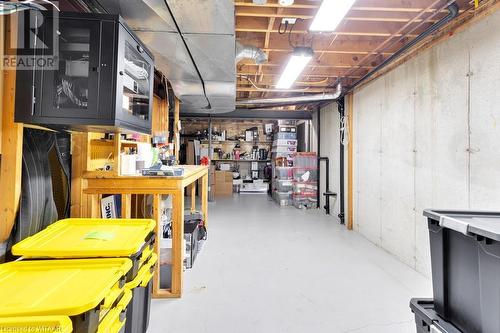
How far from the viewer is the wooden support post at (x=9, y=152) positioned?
1354mm

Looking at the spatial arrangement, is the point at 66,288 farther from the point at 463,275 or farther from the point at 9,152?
the point at 463,275

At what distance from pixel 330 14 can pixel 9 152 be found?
236 centimetres

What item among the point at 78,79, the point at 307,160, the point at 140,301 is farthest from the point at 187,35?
the point at 307,160

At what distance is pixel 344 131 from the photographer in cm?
465

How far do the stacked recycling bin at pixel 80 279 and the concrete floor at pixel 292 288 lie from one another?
0.58 meters

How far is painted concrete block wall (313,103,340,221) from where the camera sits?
17.0 feet

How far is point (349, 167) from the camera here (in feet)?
14.8

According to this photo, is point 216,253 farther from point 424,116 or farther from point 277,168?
point 277,168

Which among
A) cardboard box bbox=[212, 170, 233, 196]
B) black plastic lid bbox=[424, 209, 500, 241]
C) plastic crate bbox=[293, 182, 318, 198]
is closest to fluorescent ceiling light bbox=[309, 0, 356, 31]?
black plastic lid bbox=[424, 209, 500, 241]

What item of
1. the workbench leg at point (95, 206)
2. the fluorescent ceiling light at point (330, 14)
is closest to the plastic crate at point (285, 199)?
the fluorescent ceiling light at point (330, 14)

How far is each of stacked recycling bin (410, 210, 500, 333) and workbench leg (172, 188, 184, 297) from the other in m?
1.71

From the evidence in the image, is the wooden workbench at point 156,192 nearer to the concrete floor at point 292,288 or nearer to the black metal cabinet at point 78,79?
the concrete floor at point 292,288

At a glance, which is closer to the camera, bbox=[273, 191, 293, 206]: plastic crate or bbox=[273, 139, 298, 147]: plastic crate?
bbox=[273, 191, 293, 206]: plastic crate

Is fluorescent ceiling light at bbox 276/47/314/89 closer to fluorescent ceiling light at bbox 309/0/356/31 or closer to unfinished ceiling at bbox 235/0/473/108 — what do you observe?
unfinished ceiling at bbox 235/0/473/108
